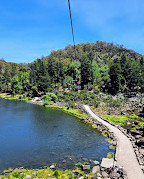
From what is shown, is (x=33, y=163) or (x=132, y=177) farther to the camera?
(x=33, y=163)

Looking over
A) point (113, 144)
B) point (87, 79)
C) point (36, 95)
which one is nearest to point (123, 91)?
point (87, 79)

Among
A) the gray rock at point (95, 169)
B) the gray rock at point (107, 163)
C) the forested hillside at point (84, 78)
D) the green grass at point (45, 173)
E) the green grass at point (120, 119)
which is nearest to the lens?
the green grass at point (45, 173)

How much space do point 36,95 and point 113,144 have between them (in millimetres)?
60498

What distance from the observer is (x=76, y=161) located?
21.0 metres

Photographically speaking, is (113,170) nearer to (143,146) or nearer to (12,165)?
(143,146)

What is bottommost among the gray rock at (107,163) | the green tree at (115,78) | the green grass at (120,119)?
the gray rock at (107,163)

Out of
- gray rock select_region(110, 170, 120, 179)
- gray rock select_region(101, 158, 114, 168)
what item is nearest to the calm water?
gray rock select_region(101, 158, 114, 168)

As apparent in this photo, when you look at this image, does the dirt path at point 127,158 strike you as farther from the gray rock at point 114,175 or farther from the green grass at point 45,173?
the green grass at point 45,173

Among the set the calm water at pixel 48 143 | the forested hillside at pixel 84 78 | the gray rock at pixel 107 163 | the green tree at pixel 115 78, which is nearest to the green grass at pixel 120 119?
the calm water at pixel 48 143

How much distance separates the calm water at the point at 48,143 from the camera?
21581 mm

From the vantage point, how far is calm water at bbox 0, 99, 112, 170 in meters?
21.6

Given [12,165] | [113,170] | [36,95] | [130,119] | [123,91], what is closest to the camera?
[113,170]

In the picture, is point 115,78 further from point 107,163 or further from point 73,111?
point 107,163

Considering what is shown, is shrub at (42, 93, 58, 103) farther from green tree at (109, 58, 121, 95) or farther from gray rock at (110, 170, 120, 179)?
gray rock at (110, 170, 120, 179)
